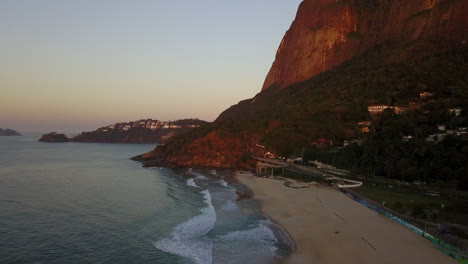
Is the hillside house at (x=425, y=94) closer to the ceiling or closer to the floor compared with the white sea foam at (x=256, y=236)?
closer to the ceiling

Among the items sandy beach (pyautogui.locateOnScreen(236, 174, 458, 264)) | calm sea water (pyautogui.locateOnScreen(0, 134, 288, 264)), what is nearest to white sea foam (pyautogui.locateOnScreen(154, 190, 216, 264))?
calm sea water (pyautogui.locateOnScreen(0, 134, 288, 264))

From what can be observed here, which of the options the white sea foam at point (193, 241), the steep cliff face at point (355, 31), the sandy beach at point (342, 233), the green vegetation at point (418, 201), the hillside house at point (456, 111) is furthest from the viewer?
the steep cliff face at point (355, 31)

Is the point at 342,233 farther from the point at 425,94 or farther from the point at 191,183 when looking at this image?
the point at 425,94

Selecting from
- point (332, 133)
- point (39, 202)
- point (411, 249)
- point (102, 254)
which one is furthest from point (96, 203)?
point (332, 133)

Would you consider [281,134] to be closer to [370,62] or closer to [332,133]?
[332,133]

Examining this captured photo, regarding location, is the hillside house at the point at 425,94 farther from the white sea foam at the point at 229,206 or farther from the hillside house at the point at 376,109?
the white sea foam at the point at 229,206

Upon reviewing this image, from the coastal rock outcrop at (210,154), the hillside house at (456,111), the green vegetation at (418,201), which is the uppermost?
the hillside house at (456,111)

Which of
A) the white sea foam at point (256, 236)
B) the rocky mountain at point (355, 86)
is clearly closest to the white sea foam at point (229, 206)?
the white sea foam at point (256, 236)

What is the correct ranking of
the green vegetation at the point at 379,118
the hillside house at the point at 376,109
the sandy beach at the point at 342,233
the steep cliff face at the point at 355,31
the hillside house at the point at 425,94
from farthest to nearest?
the steep cliff face at the point at 355,31, the hillside house at the point at 376,109, the hillside house at the point at 425,94, the green vegetation at the point at 379,118, the sandy beach at the point at 342,233

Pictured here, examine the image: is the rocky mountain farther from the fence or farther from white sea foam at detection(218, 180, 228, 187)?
the fence
